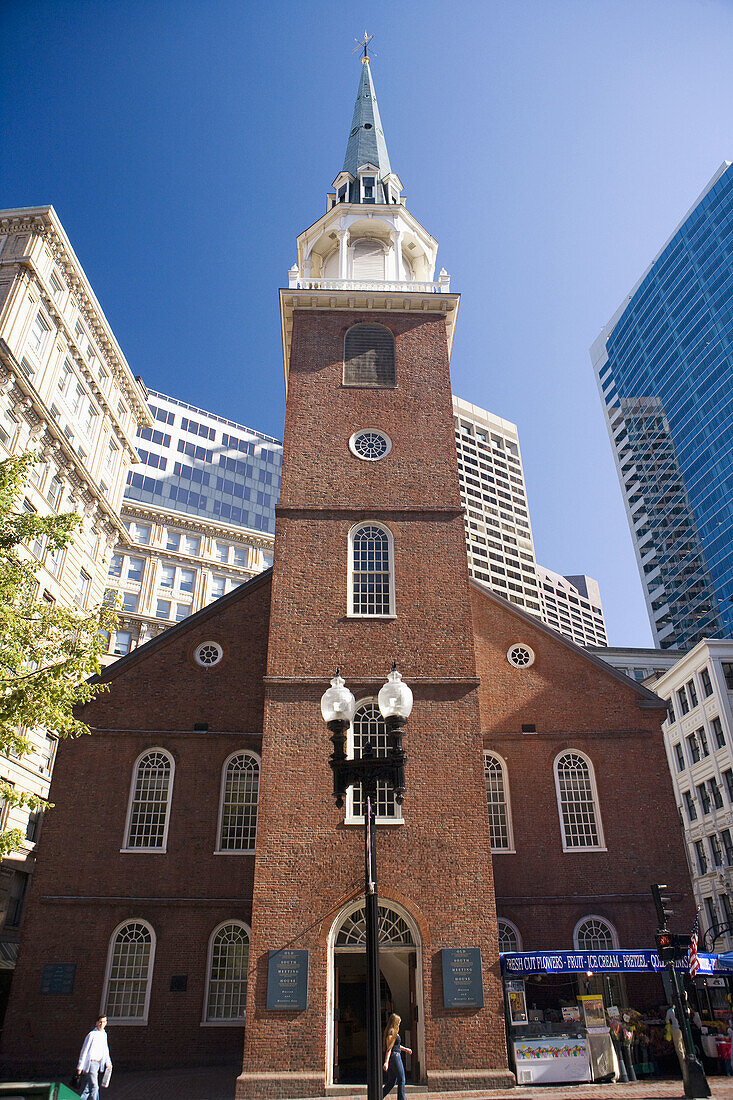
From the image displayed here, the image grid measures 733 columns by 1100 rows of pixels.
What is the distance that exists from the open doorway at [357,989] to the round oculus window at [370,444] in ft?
39.7

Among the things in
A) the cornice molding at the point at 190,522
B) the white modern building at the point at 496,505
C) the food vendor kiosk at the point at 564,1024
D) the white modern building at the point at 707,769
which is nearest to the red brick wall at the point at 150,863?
the food vendor kiosk at the point at 564,1024

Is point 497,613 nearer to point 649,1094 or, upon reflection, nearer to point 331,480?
point 331,480

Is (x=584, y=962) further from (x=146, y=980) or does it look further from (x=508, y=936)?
(x=146, y=980)

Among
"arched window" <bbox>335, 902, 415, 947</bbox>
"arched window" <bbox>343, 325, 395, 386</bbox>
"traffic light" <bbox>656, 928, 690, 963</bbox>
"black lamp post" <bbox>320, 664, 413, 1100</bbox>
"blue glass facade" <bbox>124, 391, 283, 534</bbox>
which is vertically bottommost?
"traffic light" <bbox>656, 928, 690, 963</bbox>

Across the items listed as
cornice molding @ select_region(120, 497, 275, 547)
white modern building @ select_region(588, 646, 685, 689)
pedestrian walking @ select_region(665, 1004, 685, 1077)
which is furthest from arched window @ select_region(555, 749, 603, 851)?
white modern building @ select_region(588, 646, 685, 689)

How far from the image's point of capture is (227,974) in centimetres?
2069

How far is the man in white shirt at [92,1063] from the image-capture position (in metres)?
13.8

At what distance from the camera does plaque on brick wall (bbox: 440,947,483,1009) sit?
16.5 meters

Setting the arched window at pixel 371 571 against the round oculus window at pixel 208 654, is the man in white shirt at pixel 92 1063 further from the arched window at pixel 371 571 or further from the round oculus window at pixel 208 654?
the round oculus window at pixel 208 654

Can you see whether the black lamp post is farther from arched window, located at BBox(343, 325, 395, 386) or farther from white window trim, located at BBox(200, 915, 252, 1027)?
arched window, located at BBox(343, 325, 395, 386)

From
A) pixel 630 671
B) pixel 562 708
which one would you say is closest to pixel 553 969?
pixel 562 708

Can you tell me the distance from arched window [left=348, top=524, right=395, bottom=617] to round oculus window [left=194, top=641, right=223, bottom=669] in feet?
18.8

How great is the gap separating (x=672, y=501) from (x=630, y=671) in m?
30.5

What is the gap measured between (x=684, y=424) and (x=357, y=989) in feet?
281
